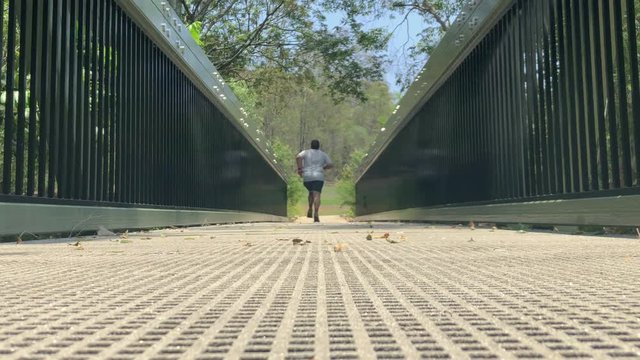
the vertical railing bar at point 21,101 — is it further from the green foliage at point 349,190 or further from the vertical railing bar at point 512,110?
the green foliage at point 349,190

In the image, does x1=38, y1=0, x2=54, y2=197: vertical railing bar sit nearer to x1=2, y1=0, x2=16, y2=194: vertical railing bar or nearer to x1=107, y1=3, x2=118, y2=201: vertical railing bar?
x1=2, y1=0, x2=16, y2=194: vertical railing bar

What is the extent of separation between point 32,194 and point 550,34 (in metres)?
3.75

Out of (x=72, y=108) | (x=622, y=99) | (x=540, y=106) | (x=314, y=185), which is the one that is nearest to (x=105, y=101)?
(x=72, y=108)

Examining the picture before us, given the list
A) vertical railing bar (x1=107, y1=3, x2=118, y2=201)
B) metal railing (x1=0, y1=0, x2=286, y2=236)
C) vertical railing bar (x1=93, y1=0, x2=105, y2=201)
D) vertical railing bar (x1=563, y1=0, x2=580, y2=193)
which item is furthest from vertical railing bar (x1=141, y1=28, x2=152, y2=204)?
vertical railing bar (x1=563, y1=0, x2=580, y2=193)

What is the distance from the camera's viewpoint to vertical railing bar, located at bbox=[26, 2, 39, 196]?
3.56m

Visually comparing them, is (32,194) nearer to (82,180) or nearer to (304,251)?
(82,180)

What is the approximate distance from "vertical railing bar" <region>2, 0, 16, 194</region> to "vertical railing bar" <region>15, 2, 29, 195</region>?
0.05 m

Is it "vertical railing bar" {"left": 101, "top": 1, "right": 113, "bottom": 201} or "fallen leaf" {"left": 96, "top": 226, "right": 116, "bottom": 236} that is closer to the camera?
"fallen leaf" {"left": 96, "top": 226, "right": 116, "bottom": 236}

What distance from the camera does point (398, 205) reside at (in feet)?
43.1

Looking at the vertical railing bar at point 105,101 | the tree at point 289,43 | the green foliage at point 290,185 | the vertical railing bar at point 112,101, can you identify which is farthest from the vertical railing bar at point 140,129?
the green foliage at point 290,185

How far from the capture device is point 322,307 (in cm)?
133

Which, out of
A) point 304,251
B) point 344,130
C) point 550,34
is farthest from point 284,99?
point 344,130

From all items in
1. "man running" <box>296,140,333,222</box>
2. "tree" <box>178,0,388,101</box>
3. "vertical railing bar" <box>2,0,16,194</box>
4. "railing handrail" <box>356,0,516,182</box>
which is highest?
"tree" <box>178,0,388,101</box>

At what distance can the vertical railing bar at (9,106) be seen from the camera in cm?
335
